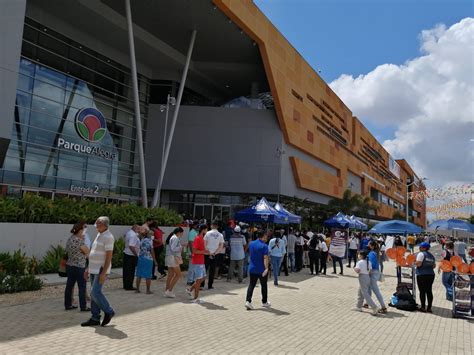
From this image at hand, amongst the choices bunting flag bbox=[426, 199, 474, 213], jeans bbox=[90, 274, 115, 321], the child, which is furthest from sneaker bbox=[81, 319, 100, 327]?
bunting flag bbox=[426, 199, 474, 213]

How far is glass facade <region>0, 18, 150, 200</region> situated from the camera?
77.4 feet

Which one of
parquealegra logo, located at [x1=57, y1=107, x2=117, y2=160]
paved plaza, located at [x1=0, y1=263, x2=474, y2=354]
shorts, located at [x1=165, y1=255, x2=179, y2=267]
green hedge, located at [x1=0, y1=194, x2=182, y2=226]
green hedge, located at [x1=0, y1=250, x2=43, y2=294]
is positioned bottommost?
paved plaza, located at [x1=0, y1=263, x2=474, y2=354]

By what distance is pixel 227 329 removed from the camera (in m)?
7.91

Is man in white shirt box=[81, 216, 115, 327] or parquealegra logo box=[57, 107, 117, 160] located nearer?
man in white shirt box=[81, 216, 115, 327]

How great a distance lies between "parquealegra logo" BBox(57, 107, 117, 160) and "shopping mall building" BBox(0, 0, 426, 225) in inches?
3.3

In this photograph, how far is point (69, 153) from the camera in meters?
26.2

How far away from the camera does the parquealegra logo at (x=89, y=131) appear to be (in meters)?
26.2

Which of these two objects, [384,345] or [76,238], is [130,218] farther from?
[384,345]

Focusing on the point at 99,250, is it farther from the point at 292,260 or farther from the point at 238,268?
the point at 292,260

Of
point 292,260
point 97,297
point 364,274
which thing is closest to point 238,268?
point 364,274

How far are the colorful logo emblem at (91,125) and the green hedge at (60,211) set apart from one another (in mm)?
10297

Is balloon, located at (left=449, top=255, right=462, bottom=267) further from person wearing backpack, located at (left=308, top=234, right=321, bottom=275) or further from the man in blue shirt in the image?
person wearing backpack, located at (left=308, top=234, right=321, bottom=275)

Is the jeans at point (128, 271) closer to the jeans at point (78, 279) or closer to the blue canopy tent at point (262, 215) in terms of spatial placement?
the jeans at point (78, 279)

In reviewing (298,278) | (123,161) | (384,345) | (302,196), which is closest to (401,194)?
(302,196)
